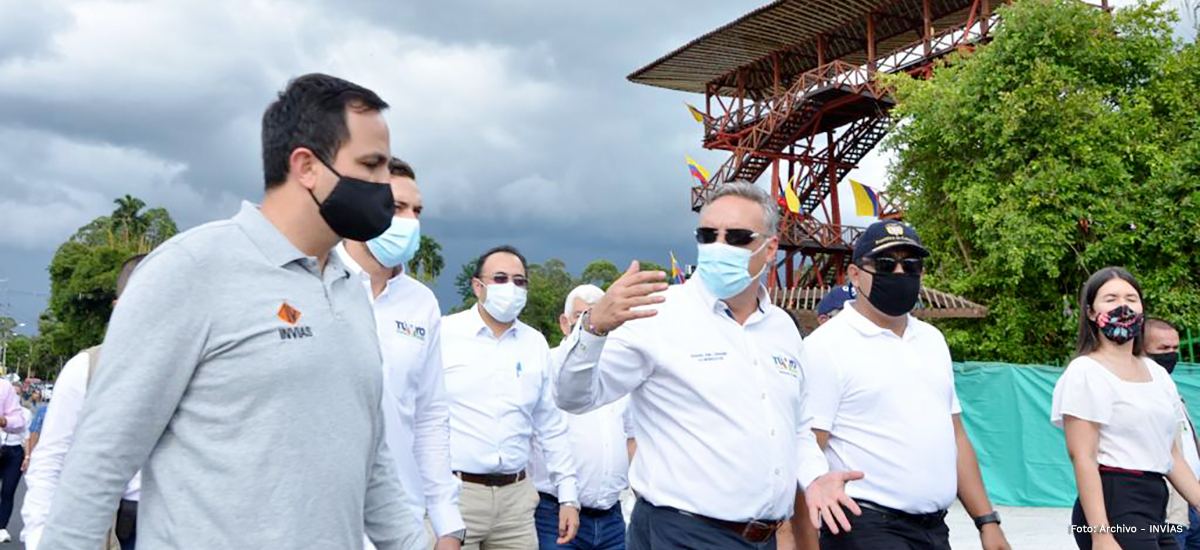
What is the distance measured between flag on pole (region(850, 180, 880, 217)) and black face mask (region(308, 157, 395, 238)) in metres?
23.7

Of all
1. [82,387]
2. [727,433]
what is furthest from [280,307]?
[82,387]

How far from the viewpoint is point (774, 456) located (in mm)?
3664

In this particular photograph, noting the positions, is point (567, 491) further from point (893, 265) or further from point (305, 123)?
point (305, 123)

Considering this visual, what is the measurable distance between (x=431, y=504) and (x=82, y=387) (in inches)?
63.6

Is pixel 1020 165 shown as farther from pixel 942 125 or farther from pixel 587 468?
pixel 587 468

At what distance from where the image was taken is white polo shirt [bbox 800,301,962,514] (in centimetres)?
412

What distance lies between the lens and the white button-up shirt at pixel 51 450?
3918 millimetres

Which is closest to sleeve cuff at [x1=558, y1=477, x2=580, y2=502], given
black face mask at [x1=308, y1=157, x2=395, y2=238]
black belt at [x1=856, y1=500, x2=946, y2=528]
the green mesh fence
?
black belt at [x1=856, y1=500, x2=946, y2=528]

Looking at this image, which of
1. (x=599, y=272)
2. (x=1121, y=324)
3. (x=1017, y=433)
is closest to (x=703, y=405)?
(x=1121, y=324)

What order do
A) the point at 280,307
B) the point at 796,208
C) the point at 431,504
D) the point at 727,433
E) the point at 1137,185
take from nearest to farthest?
the point at 280,307 < the point at 727,433 < the point at 431,504 < the point at 1137,185 < the point at 796,208

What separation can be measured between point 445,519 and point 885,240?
8.02 feet

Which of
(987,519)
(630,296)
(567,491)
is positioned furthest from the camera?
(567,491)

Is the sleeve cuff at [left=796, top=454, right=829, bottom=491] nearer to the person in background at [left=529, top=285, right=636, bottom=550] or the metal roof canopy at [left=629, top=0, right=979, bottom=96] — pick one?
the person in background at [left=529, top=285, right=636, bottom=550]

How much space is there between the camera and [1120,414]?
462cm
